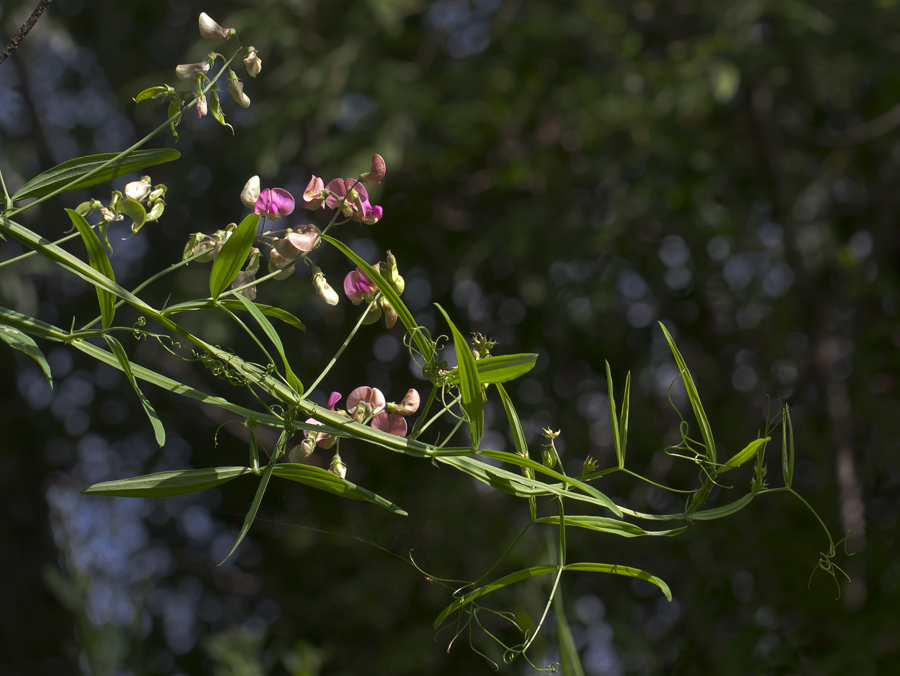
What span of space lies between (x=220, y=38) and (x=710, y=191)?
1.20 m

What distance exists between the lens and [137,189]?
0.23 meters

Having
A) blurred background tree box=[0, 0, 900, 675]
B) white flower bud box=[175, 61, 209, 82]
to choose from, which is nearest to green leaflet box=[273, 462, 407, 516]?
white flower bud box=[175, 61, 209, 82]

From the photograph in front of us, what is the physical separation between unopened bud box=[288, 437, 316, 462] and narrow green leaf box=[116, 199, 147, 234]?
0.09m

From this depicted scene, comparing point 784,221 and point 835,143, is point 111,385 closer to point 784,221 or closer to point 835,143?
point 784,221

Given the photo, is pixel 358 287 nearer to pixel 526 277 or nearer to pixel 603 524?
pixel 603 524

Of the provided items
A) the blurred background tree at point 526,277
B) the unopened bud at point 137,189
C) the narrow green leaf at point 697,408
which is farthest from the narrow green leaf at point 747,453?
the blurred background tree at point 526,277

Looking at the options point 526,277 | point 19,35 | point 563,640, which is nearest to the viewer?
point 19,35

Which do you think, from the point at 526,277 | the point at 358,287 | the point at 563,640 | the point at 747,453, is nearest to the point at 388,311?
the point at 358,287

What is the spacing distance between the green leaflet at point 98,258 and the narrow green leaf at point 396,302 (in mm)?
67

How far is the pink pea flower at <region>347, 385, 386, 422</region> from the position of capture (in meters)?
0.23

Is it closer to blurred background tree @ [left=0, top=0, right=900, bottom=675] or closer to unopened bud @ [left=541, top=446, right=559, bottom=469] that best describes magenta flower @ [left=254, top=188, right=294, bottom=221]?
unopened bud @ [left=541, top=446, right=559, bottom=469]

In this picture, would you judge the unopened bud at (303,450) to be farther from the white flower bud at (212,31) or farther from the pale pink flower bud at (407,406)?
the white flower bud at (212,31)

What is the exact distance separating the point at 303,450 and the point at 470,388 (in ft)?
0.20

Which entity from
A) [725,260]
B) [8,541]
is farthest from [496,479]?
[8,541]
